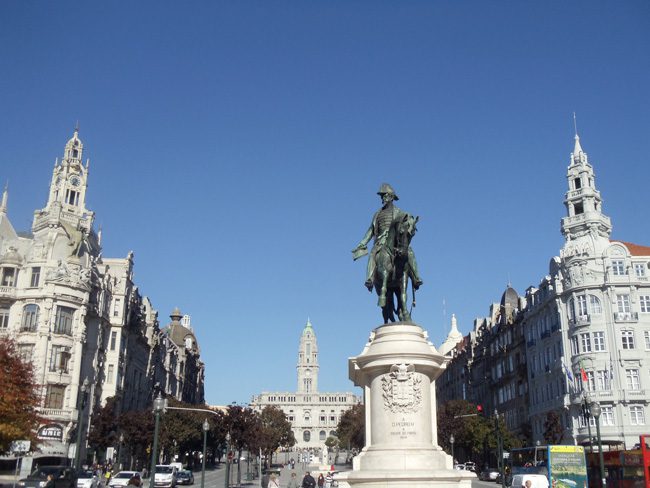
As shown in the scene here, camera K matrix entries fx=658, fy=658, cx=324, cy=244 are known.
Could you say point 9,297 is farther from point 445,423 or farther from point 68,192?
point 445,423

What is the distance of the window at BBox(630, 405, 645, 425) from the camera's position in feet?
194

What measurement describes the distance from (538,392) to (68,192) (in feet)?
188

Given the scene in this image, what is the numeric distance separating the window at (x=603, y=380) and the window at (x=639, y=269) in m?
10.6

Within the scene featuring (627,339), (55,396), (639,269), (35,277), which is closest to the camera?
(55,396)

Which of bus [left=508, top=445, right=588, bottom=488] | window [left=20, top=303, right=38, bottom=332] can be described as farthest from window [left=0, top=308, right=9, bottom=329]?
bus [left=508, top=445, right=588, bottom=488]

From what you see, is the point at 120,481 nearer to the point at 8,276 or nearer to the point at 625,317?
the point at 8,276

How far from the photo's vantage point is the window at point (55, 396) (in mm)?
61169

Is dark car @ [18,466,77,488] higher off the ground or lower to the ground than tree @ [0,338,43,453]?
lower

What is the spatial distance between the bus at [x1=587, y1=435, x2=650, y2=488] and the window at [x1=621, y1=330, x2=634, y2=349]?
79.3 feet

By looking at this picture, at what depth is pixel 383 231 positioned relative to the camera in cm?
1983

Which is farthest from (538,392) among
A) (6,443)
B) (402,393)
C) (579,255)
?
(402,393)

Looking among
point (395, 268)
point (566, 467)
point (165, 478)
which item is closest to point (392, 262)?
point (395, 268)

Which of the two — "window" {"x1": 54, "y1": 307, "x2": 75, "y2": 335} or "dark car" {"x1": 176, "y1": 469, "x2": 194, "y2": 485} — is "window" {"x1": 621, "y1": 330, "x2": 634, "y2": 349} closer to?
"dark car" {"x1": 176, "y1": 469, "x2": 194, "y2": 485}

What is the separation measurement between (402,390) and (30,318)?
55.1 m
